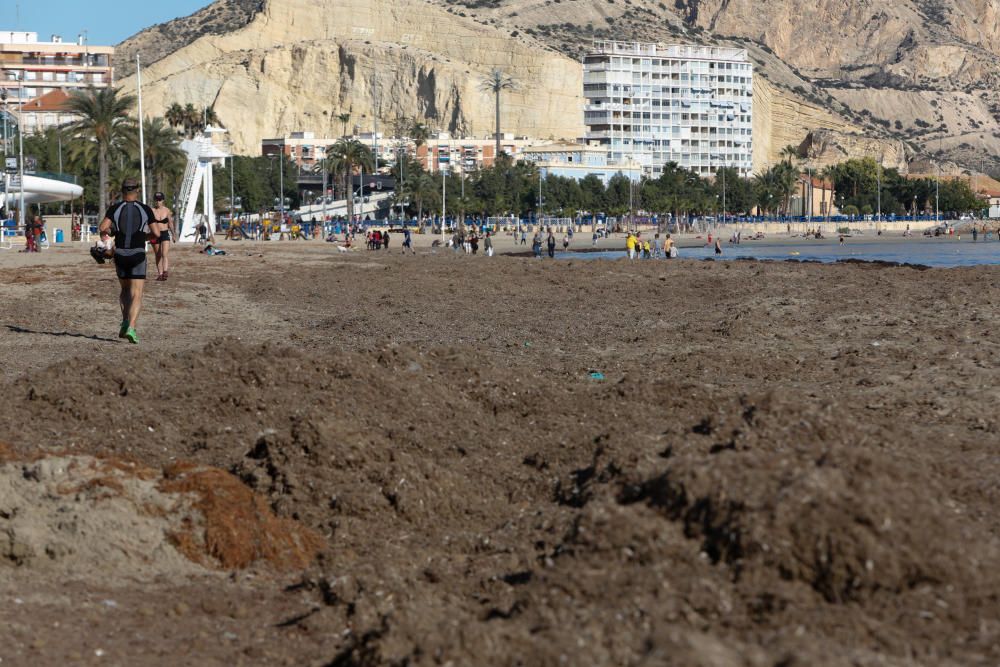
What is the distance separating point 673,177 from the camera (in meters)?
144

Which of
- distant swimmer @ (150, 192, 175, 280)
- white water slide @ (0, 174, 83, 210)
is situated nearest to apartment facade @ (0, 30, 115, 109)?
white water slide @ (0, 174, 83, 210)

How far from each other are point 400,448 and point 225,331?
322 inches

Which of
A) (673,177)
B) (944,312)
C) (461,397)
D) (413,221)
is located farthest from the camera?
(673,177)

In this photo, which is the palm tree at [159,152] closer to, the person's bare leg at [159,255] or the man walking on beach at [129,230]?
the person's bare leg at [159,255]

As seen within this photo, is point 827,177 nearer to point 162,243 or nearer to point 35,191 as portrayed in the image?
point 35,191

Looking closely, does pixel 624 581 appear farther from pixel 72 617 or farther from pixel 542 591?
pixel 72 617

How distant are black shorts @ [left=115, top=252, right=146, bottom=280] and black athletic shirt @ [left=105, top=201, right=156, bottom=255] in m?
0.05

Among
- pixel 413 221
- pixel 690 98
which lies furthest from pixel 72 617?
pixel 690 98

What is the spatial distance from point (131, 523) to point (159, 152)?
77059 millimetres

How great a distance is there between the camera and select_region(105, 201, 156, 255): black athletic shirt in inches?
517

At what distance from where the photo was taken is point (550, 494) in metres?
7.86

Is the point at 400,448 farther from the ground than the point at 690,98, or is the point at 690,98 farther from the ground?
the point at 690,98

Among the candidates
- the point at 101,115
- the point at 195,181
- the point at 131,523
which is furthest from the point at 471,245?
the point at 131,523

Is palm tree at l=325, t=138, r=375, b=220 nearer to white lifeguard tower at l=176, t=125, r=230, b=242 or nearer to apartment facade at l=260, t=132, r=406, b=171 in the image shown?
apartment facade at l=260, t=132, r=406, b=171
